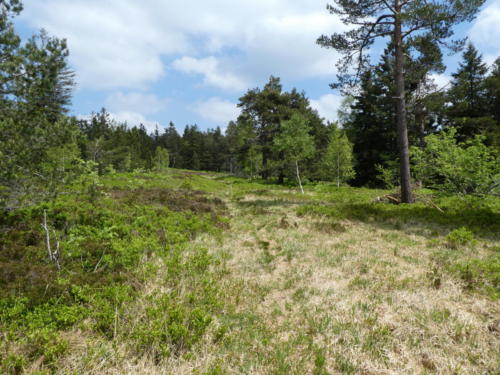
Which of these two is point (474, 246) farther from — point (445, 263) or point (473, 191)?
point (473, 191)

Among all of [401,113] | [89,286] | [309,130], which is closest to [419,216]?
[401,113]

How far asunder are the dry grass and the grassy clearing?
18 mm

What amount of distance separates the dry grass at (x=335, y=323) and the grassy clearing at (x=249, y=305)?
2cm

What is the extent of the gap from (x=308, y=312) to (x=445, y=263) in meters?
3.92

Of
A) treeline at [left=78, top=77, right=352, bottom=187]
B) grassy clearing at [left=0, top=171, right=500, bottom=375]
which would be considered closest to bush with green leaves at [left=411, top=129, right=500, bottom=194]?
grassy clearing at [left=0, top=171, right=500, bottom=375]

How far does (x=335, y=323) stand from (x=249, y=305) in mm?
1356

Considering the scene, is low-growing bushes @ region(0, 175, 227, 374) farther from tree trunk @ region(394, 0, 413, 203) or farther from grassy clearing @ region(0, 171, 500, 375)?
tree trunk @ region(394, 0, 413, 203)

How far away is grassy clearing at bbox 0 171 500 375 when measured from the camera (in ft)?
9.25

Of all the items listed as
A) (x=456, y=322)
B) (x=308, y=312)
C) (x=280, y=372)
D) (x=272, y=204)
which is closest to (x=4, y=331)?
(x=280, y=372)

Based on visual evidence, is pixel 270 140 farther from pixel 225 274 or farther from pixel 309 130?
pixel 225 274

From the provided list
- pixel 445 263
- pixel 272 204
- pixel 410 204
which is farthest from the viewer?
pixel 272 204

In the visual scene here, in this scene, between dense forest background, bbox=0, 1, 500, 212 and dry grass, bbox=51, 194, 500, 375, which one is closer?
dry grass, bbox=51, 194, 500, 375

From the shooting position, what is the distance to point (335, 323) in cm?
354

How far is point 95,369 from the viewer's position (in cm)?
261
